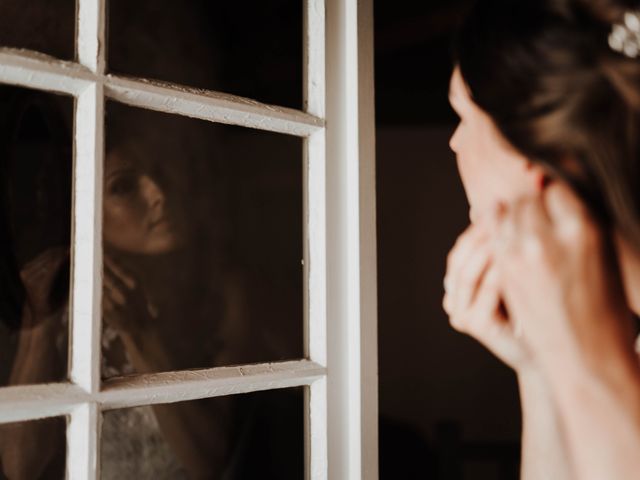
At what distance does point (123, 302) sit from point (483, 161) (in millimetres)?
589

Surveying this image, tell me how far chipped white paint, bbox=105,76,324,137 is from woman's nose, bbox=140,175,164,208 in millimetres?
118

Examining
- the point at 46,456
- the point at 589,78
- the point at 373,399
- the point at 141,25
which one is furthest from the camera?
the point at 373,399

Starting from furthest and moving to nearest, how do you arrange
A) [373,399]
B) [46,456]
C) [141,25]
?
[373,399] < [141,25] < [46,456]

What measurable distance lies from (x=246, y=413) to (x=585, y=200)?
2.10 ft

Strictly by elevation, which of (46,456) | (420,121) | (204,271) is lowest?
(46,456)

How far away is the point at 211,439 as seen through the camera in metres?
1.01

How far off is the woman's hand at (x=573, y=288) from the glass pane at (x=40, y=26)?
71 cm

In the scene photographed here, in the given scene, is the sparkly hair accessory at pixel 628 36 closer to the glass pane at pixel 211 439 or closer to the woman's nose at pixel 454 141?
the woman's nose at pixel 454 141

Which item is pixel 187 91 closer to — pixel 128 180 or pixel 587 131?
pixel 128 180

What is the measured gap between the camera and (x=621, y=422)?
72cm

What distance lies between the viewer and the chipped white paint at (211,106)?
89 centimetres

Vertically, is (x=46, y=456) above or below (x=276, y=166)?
below

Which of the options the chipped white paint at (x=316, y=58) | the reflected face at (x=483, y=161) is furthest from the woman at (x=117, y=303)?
the reflected face at (x=483, y=161)

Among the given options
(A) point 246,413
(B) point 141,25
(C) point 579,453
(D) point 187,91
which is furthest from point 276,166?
(C) point 579,453
